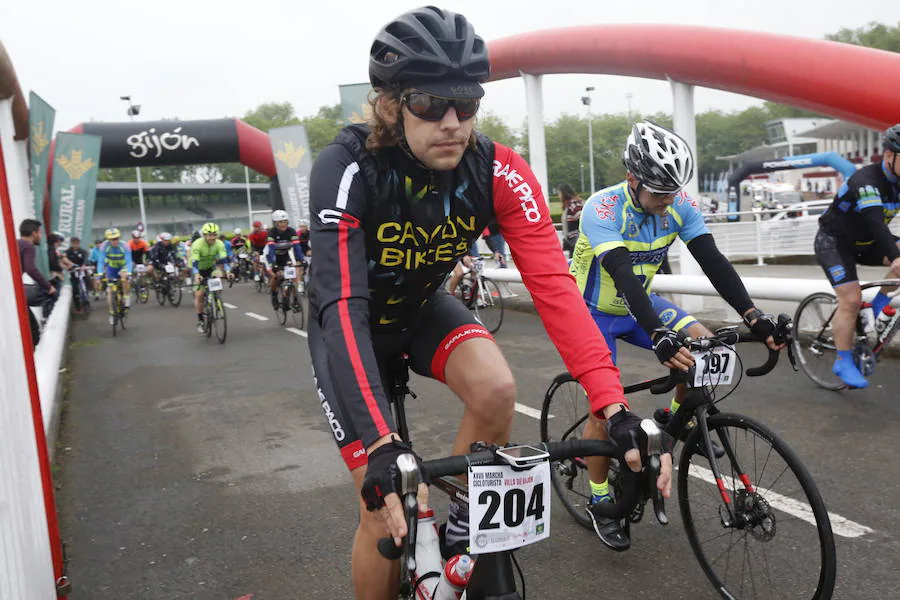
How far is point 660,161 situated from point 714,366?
3.27ft

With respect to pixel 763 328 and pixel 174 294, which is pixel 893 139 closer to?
pixel 763 328

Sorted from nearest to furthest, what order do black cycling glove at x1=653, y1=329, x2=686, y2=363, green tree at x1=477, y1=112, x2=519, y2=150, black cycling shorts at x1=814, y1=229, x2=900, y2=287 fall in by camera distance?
1. black cycling glove at x1=653, y1=329, x2=686, y2=363
2. black cycling shorts at x1=814, y1=229, x2=900, y2=287
3. green tree at x1=477, y1=112, x2=519, y2=150

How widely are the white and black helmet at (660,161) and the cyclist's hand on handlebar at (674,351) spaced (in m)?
0.86

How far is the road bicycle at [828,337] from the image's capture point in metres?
6.27

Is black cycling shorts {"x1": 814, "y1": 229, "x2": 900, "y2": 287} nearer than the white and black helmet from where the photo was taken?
No

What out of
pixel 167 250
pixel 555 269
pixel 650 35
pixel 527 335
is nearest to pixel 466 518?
pixel 555 269

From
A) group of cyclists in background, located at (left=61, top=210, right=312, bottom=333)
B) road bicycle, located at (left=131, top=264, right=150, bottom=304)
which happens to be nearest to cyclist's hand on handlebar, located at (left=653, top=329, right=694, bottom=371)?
group of cyclists in background, located at (left=61, top=210, right=312, bottom=333)

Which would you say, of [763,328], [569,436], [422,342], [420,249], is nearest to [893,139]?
[763,328]

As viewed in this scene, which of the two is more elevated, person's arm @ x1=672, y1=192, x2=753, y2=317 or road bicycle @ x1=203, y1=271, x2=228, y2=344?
person's arm @ x1=672, y1=192, x2=753, y2=317

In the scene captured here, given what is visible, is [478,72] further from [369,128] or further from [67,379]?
[67,379]

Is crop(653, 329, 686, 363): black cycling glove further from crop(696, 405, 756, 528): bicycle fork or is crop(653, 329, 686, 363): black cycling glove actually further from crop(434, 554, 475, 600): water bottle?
crop(434, 554, 475, 600): water bottle

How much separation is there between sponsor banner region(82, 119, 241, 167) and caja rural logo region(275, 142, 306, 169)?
2.62 meters

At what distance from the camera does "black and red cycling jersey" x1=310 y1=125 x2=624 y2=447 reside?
7.16 ft

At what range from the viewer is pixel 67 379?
9938 mm
